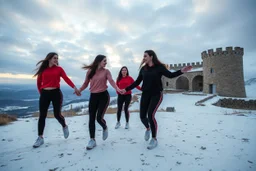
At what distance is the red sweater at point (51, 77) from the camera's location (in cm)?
279

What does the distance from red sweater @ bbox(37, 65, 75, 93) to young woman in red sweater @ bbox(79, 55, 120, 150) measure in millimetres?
565

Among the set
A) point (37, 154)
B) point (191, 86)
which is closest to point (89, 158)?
point (37, 154)

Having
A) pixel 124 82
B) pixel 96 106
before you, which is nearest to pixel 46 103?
pixel 96 106

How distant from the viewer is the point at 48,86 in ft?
9.05

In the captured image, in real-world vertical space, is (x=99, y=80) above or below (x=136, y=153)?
above

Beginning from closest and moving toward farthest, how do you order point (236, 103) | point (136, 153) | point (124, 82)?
point (136, 153)
point (124, 82)
point (236, 103)

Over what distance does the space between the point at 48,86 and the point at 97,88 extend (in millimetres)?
1073

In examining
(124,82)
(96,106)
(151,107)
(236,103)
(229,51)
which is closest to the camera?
(151,107)

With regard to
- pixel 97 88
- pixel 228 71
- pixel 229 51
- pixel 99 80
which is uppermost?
pixel 229 51

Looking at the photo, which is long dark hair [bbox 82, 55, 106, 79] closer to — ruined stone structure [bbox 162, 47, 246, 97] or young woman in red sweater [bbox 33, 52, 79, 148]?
young woman in red sweater [bbox 33, 52, 79, 148]

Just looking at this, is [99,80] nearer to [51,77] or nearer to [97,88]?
[97,88]

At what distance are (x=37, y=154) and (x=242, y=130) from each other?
4945 millimetres

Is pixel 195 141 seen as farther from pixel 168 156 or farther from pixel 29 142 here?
pixel 29 142

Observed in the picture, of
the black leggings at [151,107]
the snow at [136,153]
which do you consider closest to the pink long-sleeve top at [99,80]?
the black leggings at [151,107]
